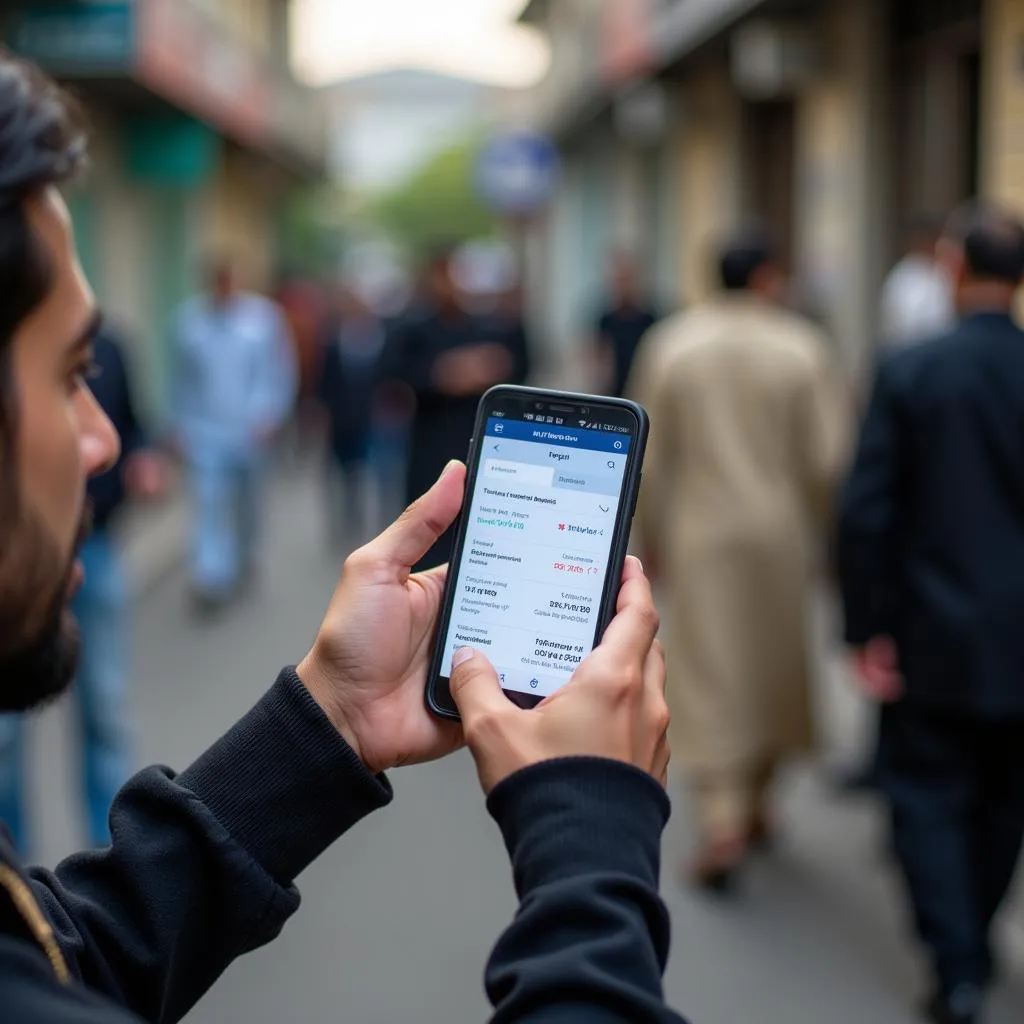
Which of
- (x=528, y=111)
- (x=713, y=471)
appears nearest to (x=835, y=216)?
(x=713, y=471)

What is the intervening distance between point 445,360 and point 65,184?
6.84 meters

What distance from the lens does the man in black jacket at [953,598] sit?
4285mm

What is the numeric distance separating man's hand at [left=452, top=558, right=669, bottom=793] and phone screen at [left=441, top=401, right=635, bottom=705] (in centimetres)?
14

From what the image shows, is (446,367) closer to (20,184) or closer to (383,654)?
(383,654)

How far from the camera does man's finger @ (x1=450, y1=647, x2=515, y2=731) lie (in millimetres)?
1444

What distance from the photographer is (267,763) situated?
5.50ft

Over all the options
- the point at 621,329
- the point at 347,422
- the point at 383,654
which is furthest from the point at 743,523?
the point at 347,422

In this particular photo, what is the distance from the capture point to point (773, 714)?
5.54 m

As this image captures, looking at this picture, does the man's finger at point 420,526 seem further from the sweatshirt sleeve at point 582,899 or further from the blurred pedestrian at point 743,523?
the blurred pedestrian at point 743,523

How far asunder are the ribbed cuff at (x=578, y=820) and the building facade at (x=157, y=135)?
31.0 feet

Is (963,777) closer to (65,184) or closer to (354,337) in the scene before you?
(65,184)

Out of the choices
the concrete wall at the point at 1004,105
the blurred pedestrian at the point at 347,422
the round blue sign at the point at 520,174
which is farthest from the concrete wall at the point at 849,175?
the round blue sign at the point at 520,174

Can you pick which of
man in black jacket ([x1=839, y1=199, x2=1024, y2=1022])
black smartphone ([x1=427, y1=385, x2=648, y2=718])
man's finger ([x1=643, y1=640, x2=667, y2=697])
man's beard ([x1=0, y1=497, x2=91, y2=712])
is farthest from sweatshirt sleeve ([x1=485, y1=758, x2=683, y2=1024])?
man in black jacket ([x1=839, y1=199, x2=1024, y2=1022])

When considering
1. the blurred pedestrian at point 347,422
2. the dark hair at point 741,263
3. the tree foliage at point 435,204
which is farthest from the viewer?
the tree foliage at point 435,204
